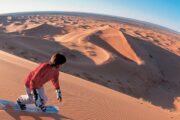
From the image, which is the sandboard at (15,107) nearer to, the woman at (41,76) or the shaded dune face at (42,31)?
the woman at (41,76)

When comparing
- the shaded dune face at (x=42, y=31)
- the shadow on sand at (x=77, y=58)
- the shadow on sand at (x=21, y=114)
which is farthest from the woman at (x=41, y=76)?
the shaded dune face at (x=42, y=31)

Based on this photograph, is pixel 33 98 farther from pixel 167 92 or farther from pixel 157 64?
pixel 157 64

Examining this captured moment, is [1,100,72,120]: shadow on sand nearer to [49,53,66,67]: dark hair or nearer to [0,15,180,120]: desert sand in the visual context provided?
[0,15,180,120]: desert sand

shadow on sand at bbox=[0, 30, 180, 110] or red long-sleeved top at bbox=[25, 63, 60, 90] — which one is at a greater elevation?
red long-sleeved top at bbox=[25, 63, 60, 90]

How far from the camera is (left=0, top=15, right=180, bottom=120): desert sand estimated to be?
9.17 meters

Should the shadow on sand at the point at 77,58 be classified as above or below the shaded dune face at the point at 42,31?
above

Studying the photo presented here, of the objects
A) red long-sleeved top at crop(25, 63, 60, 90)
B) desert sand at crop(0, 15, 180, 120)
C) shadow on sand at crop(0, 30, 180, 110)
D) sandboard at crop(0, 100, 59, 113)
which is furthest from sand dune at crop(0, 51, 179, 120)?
shadow on sand at crop(0, 30, 180, 110)

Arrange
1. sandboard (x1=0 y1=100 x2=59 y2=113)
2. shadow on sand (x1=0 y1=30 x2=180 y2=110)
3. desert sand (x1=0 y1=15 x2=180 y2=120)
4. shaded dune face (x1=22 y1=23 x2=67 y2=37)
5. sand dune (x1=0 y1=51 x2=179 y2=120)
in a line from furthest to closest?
shaded dune face (x1=22 y1=23 x2=67 y2=37) → shadow on sand (x1=0 y1=30 x2=180 y2=110) → desert sand (x1=0 y1=15 x2=180 y2=120) → sand dune (x1=0 y1=51 x2=179 y2=120) → sandboard (x1=0 y1=100 x2=59 y2=113)

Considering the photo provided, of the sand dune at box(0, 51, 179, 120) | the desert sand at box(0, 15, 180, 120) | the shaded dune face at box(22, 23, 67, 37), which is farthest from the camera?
the shaded dune face at box(22, 23, 67, 37)

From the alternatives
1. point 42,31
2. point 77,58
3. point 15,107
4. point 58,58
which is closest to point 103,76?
point 77,58

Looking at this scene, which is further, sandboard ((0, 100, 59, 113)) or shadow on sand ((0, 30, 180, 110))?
shadow on sand ((0, 30, 180, 110))

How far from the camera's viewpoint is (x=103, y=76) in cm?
2139

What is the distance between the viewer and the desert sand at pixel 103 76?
9172mm

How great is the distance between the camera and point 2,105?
7.27m
